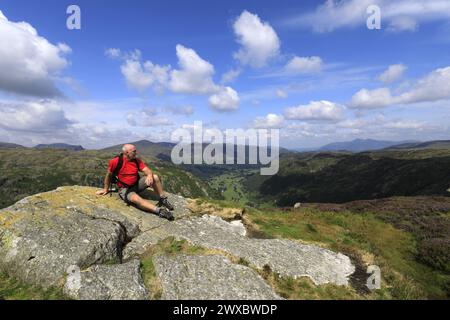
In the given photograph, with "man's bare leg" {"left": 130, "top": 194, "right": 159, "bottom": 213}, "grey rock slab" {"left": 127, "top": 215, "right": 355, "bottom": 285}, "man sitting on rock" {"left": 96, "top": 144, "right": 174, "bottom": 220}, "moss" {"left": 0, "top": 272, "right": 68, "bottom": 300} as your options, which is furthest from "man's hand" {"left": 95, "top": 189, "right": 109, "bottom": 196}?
"moss" {"left": 0, "top": 272, "right": 68, "bottom": 300}

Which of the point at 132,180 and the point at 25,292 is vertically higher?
the point at 132,180

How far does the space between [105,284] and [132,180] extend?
28.8 ft

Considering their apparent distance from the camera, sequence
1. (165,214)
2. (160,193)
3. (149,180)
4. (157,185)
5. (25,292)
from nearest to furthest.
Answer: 1. (25,292)
2. (165,214)
3. (149,180)
4. (157,185)
5. (160,193)

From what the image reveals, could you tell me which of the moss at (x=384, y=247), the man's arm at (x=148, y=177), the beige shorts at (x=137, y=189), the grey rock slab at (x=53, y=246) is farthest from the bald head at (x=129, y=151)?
the moss at (x=384, y=247)

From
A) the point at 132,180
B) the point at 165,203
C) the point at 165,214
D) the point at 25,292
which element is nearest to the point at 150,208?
the point at 165,214

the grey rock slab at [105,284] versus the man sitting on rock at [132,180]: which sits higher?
the man sitting on rock at [132,180]

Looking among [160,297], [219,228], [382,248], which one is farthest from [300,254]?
[382,248]

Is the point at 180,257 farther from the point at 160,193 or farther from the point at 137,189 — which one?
the point at 137,189

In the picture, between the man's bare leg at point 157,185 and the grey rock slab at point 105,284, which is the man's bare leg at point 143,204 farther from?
the grey rock slab at point 105,284

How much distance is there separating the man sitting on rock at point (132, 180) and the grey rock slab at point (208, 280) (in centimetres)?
556

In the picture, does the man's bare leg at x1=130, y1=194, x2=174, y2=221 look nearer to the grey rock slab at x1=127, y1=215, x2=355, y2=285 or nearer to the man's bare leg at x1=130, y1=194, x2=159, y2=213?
the man's bare leg at x1=130, y1=194, x2=159, y2=213

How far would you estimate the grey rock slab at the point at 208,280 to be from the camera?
40.8 ft

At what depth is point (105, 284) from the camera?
40.7ft
